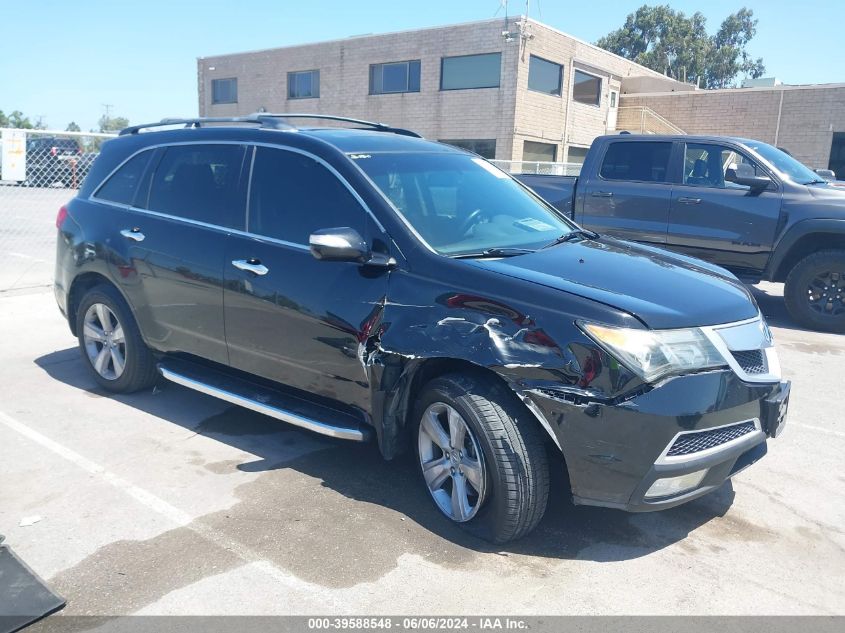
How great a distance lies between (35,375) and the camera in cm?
610

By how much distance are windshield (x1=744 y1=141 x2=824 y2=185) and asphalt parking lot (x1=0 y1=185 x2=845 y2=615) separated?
4001 mm

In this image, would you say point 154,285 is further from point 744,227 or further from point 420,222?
point 744,227

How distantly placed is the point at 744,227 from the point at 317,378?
5965mm

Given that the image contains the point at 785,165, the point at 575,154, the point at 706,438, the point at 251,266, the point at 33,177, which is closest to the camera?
the point at 706,438

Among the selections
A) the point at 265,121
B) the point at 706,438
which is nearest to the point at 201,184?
the point at 265,121

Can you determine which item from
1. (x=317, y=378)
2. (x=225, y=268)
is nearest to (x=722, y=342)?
(x=317, y=378)

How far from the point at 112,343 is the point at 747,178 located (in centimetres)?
651

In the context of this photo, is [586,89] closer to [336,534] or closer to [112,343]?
[112,343]

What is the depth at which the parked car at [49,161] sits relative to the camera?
36.6ft

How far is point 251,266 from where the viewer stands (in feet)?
14.2

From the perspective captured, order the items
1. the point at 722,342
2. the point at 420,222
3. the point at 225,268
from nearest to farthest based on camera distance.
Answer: the point at 722,342
the point at 420,222
the point at 225,268

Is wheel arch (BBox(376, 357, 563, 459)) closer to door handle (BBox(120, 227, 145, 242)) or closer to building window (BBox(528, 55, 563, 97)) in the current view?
door handle (BBox(120, 227, 145, 242))

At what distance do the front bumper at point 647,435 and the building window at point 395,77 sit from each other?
26315mm

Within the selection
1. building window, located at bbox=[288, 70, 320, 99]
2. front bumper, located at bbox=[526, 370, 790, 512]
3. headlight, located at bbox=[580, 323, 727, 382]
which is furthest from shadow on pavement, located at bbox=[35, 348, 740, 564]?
building window, located at bbox=[288, 70, 320, 99]
